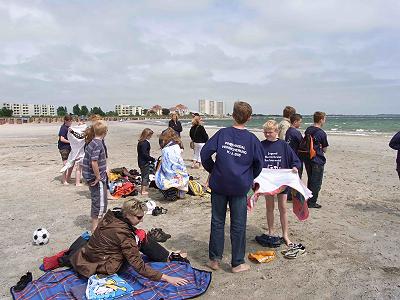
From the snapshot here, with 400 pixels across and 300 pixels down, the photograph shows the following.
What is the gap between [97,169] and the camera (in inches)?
224

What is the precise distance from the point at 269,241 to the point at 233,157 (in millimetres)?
1782

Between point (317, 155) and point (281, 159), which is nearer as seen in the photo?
point (281, 159)

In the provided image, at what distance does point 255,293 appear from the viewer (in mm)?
4133

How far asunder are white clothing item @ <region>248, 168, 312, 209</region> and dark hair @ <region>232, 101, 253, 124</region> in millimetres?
1283

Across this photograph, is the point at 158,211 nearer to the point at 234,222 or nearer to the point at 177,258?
the point at 177,258

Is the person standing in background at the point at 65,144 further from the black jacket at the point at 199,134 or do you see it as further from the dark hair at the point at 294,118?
the dark hair at the point at 294,118

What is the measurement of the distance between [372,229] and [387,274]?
6.01ft

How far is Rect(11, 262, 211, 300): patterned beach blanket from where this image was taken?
3951mm

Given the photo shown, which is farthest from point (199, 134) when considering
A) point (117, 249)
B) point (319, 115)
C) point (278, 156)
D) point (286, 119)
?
point (117, 249)

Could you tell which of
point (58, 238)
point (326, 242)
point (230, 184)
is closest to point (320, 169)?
point (326, 242)

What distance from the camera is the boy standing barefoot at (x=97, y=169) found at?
225 inches

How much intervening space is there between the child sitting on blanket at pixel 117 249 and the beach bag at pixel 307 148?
421 cm

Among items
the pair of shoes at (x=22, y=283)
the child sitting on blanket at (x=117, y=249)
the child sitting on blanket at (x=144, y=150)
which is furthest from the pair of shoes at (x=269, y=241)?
the child sitting on blanket at (x=144, y=150)

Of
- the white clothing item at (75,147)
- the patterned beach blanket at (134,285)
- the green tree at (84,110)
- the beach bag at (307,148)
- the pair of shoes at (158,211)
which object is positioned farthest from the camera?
the green tree at (84,110)
